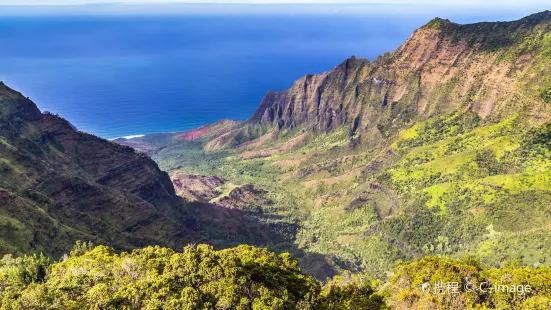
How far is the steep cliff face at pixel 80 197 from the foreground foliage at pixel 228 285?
22.6 m

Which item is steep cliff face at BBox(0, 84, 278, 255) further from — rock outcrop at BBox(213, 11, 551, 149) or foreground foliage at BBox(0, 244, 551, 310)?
rock outcrop at BBox(213, 11, 551, 149)

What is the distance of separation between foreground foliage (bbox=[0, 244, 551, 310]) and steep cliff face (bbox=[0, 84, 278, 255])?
22.6 m

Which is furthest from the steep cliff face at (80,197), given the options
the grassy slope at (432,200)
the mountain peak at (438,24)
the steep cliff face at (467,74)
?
the mountain peak at (438,24)

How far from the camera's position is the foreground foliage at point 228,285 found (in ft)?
116

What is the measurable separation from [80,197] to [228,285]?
6906 centimetres

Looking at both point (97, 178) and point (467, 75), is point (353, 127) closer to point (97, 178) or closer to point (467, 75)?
point (467, 75)

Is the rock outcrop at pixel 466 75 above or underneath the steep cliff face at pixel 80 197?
above

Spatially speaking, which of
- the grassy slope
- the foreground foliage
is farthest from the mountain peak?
the foreground foliage

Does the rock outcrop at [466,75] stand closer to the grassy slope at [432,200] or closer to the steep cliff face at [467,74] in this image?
the steep cliff face at [467,74]

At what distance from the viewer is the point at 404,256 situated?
110 metres

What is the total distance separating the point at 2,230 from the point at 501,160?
425 feet

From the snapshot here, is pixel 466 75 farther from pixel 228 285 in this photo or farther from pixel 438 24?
pixel 228 285

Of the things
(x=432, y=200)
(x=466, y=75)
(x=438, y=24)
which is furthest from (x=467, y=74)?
(x=432, y=200)

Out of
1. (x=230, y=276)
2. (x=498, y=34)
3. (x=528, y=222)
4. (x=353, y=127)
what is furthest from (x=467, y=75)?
(x=230, y=276)
